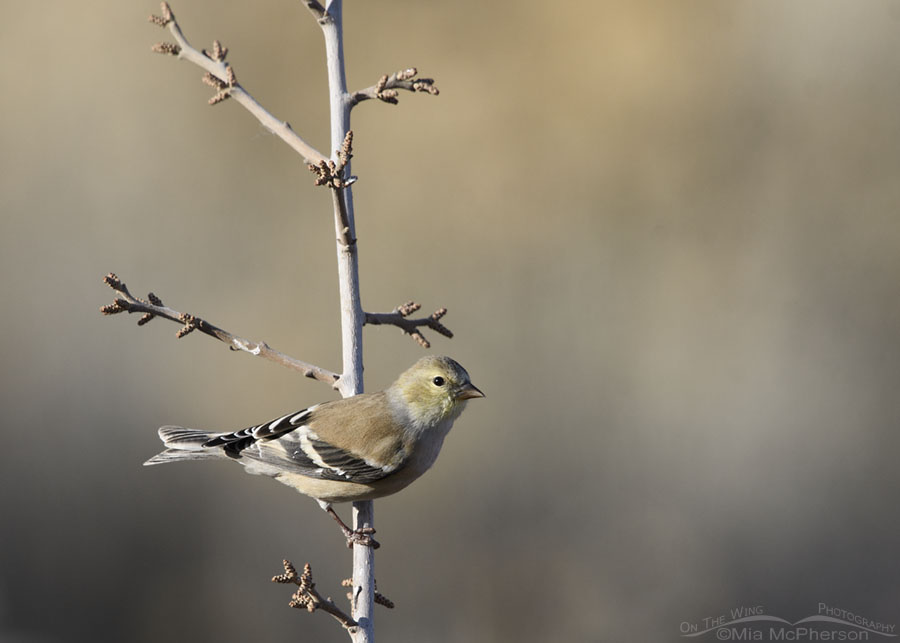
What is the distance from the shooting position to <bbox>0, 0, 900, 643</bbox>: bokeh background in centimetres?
768

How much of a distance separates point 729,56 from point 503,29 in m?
2.24

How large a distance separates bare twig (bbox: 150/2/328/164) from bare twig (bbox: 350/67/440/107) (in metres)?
0.30

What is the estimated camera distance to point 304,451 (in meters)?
3.91

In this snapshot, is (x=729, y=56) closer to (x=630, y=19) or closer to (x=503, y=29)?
(x=630, y=19)

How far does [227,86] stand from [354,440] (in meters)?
1.62

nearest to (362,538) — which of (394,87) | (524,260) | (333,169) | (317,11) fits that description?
(333,169)

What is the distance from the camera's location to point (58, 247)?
8.23 m

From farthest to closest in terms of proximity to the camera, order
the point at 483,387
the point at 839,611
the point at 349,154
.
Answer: the point at 483,387 < the point at 839,611 < the point at 349,154

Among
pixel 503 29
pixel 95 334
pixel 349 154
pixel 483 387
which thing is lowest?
pixel 349 154

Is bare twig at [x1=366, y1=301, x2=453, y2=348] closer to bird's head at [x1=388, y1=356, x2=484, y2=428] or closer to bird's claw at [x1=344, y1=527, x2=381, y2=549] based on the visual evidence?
bird's head at [x1=388, y1=356, x2=484, y2=428]

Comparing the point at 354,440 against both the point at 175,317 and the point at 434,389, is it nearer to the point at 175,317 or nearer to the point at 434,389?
the point at 434,389

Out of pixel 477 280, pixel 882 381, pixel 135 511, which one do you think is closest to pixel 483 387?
pixel 477 280

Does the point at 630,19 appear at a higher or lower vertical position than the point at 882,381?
higher

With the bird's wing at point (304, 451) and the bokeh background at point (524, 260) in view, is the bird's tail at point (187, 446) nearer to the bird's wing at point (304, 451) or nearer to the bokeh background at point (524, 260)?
the bird's wing at point (304, 451)
